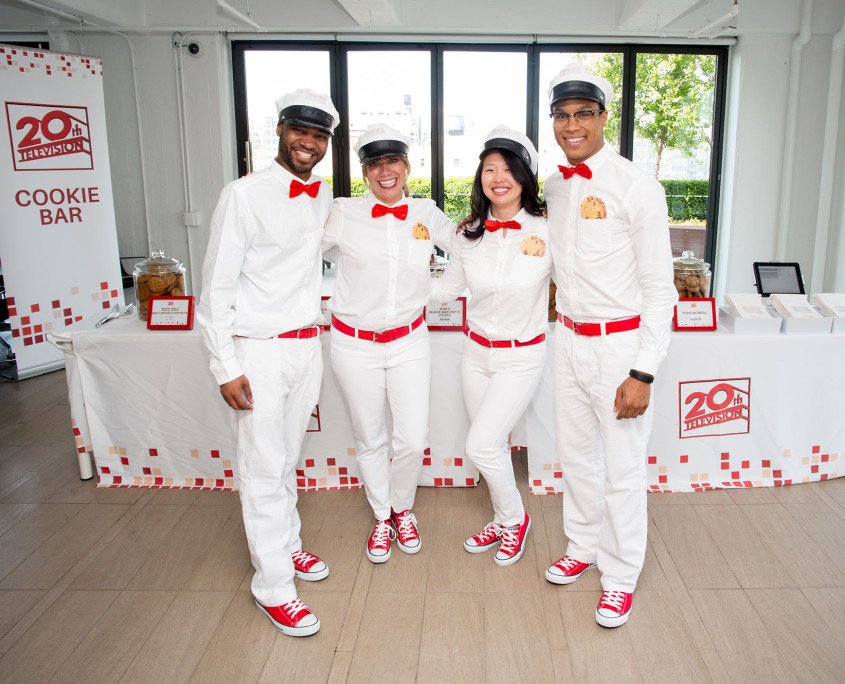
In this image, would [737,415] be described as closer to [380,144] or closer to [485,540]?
[485,540]

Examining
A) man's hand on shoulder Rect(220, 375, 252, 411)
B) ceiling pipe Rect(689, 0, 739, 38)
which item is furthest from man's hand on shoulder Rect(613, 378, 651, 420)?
ceiling pipe Rect(689, 0, 739, 38)

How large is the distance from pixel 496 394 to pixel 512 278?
0.42 metres

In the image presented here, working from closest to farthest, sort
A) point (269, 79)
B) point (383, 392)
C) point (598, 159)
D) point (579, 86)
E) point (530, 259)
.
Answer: point (579, 86)
point (598, 159)
point (530, 259)
point (383, 392)
point (269, 79)

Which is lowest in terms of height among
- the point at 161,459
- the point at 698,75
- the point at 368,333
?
the point at 161,459

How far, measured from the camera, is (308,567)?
2.47 m

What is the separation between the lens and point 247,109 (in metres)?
6.76

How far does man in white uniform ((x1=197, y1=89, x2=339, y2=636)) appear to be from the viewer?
2.11m

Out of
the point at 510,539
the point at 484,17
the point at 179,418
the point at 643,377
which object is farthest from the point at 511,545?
the point at 484,17

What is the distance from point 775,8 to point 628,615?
624cm

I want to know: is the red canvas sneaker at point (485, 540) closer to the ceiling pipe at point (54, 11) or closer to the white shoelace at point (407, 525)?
the white shoelace at point (407, 525)

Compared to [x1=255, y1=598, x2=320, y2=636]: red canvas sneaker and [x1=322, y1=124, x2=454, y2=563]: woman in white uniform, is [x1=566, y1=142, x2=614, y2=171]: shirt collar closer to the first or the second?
[x1=322, y1=124, x2=454, y2=563]: woman in white uniform

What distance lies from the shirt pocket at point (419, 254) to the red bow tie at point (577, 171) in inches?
22.1

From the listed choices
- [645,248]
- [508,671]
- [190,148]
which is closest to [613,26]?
[190,148]

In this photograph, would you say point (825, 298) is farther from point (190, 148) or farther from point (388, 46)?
point (190, 148)
